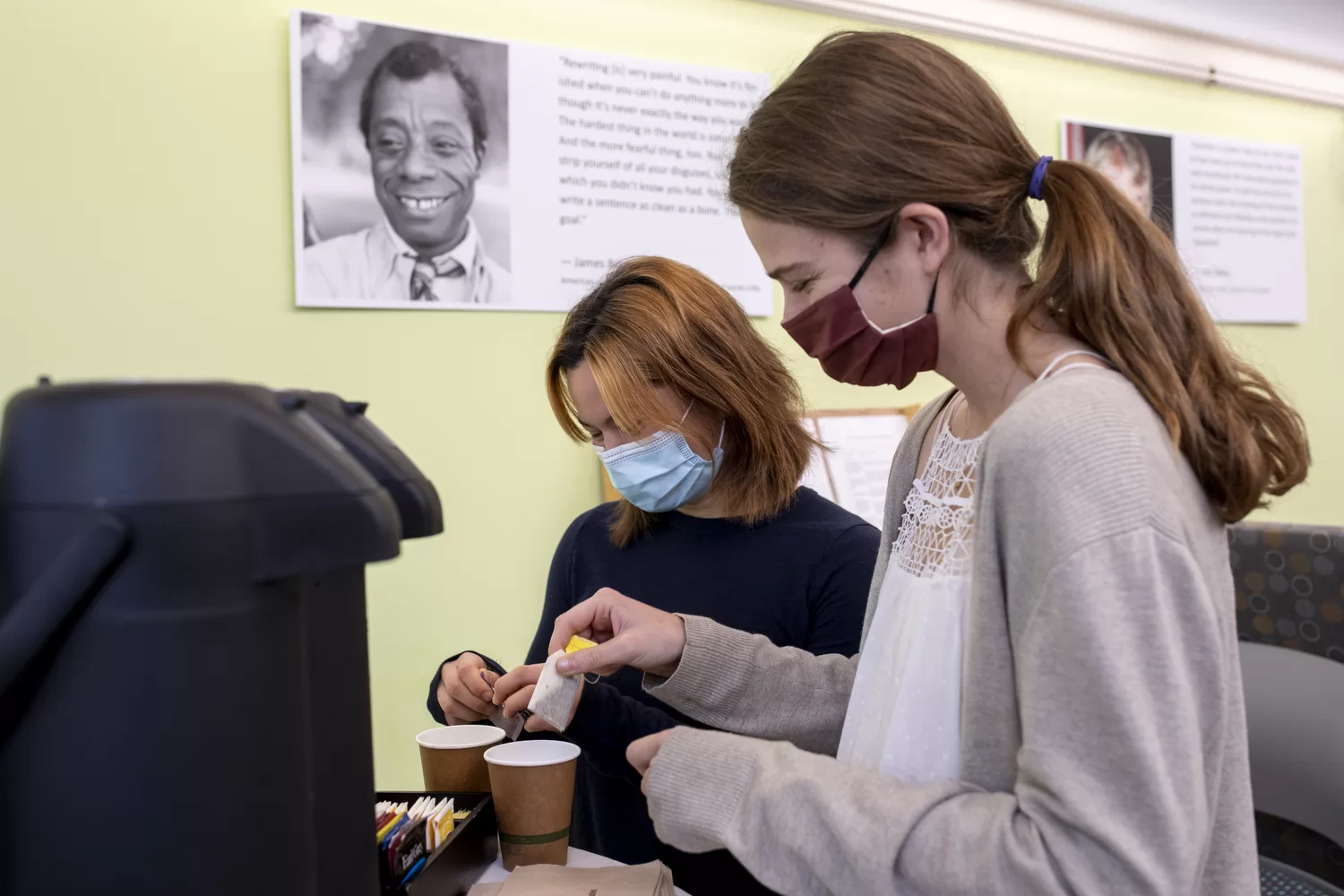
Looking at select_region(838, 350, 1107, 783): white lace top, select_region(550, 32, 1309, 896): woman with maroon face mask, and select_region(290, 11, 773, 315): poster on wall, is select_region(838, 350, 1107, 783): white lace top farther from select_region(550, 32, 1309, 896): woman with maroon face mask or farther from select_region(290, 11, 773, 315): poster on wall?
select_region(290, 11, 773, 315): poster on wall

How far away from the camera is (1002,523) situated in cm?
69

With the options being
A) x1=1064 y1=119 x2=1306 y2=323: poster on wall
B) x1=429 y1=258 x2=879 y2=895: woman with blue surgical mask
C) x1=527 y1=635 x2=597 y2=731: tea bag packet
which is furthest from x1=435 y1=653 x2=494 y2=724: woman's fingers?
x1=1064 y1=119 x2=1306 y2=323: poster on wall

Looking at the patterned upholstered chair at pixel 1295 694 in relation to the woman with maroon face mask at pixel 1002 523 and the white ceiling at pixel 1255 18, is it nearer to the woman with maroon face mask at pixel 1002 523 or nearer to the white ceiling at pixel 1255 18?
the woman with maroon face mask at pixel 1002 523

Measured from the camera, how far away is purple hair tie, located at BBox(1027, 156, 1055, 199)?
857 millimetres

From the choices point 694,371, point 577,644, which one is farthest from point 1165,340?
point 694,371

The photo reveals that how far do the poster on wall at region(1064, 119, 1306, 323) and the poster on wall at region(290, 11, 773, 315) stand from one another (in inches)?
46.3

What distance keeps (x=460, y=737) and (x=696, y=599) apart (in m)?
0.43

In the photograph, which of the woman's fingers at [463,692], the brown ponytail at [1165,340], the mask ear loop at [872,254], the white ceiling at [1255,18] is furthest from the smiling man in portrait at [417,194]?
the white ceiling at [1255,18]

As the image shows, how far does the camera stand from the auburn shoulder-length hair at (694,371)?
4.62ft

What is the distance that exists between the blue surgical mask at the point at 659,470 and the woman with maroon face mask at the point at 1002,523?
1.31 ft

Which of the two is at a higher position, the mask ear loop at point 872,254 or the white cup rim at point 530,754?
the mask ear loop at point 872,254

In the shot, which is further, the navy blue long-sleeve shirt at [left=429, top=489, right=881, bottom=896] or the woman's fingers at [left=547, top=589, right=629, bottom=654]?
the navy blue long-sleeve shirt at [left=429, top=489, right=881, bottom=896]

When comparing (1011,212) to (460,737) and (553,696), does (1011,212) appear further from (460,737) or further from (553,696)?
(460,737)

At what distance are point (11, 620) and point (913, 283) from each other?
0.70 meters
